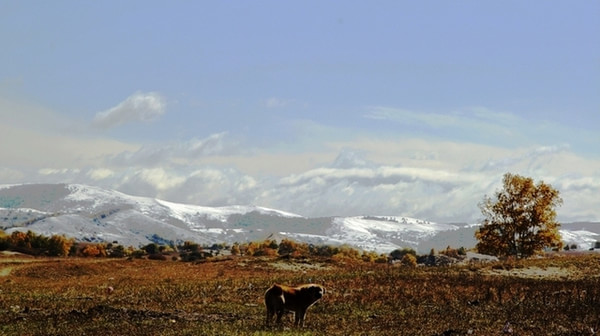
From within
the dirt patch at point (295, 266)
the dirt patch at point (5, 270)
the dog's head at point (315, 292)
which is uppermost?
the dog's head at point (315, 292)

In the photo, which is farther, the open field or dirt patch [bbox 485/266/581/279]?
dirt patch [bbox 485/266/581/279]

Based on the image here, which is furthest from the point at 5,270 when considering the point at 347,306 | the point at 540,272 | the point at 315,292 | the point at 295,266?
the point at 540,272

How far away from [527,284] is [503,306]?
9.27 m

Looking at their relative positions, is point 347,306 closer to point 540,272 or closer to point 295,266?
point 540,272

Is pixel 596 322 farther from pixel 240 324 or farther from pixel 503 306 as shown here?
pixel 240 324

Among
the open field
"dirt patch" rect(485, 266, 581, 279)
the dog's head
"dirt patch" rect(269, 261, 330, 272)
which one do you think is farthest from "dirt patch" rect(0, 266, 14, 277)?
"dirt patch" rect(485, 266, 581, 279)

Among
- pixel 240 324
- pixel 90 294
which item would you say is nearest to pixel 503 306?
pixel 240 324

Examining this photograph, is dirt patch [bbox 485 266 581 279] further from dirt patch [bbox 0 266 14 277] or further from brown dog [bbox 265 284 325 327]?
dirt patch [bbox 0 266 14 277]

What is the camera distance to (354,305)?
32094 mm

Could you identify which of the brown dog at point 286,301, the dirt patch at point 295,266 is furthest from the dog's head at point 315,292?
the dirt patch at point 295,266

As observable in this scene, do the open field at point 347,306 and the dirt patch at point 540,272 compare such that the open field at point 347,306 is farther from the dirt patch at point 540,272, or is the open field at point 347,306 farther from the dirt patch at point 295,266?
the dirt patch at point 295,266

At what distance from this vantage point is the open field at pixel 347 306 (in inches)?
965

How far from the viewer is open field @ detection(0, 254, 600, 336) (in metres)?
24.5

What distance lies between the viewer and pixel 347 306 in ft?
104
